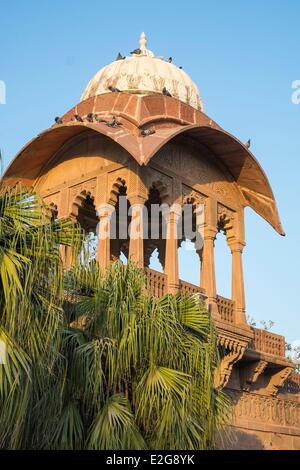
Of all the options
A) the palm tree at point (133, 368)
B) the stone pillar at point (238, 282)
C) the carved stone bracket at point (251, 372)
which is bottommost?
the palm tree at point (133, 368)

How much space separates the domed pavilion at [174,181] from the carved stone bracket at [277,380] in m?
A: 0.02

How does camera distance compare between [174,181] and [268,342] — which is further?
[268,342]

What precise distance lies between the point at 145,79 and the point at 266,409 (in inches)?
286

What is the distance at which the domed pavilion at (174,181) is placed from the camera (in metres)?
12.6

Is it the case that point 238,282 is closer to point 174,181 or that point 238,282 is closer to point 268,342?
point 268,342

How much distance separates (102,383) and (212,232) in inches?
267

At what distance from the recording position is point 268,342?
1438cm

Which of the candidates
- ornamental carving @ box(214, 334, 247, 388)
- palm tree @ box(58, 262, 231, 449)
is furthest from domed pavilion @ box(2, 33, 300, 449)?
palm tree @ box(58, 262, 231, 449)

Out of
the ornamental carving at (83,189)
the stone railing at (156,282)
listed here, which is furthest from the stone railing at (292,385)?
the ornamental carving at (83,189)

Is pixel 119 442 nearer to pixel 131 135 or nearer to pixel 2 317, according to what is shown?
pixel 2 317

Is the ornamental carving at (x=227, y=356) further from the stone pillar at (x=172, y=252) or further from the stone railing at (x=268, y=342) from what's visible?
the stone pillar at (x=172, y=252)

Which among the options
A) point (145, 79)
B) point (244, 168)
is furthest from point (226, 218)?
point (145, 79)
